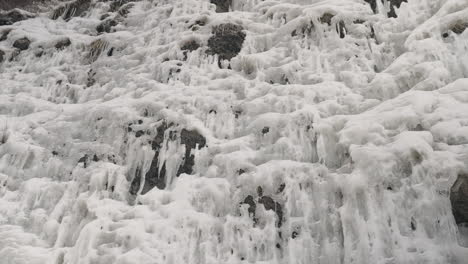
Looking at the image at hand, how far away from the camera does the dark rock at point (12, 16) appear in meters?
13.0

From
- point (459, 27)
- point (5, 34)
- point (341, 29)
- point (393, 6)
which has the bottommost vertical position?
point (5, 34)

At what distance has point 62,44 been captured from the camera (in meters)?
11.0

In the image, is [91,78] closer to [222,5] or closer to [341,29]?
[222,5]

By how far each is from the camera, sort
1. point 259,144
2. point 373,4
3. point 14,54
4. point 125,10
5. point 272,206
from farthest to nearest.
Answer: point 125,10 < point 14,54 < point 373,4 < point 259,144 < point 272,206

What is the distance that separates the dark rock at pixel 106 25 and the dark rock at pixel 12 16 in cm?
300

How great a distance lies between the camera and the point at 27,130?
26.3 feet

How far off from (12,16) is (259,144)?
10.3m

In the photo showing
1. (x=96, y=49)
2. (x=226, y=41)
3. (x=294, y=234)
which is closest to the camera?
(x=294, y=234)

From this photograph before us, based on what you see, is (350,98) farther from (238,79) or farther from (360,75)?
(238,79)

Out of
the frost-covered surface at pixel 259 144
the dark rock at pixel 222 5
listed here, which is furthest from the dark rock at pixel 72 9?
the dark rock at pixel 222 5

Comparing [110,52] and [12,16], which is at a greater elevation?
[110,52]

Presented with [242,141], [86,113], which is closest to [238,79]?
[242,141]

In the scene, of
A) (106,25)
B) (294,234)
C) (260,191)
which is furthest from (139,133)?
(106,25)

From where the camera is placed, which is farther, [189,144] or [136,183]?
[189,144]
